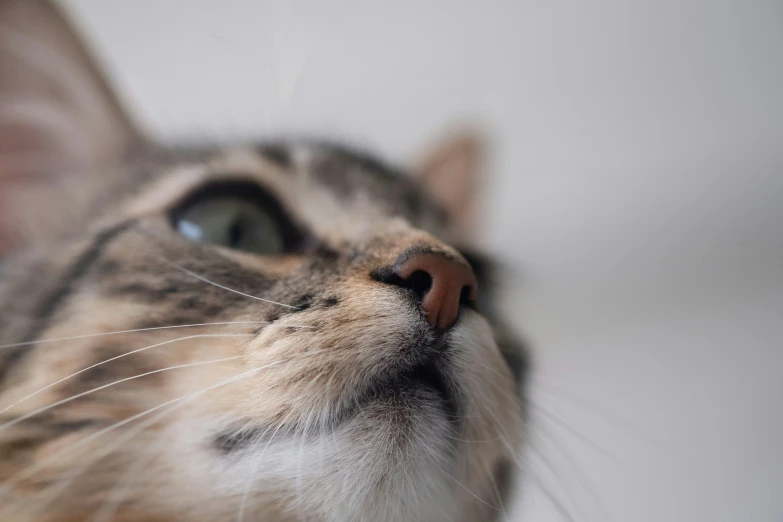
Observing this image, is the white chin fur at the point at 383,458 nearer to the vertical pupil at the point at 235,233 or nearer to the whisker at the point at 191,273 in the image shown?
the whisker at the point at 191,273

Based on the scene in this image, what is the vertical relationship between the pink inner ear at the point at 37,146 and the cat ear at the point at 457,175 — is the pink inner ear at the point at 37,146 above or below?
below

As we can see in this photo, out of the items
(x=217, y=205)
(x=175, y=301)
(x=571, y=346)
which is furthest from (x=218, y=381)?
(x=571, y=346)

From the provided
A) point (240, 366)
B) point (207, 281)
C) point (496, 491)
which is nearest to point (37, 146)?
point (207, 281)

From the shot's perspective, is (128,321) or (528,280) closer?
(128,321)

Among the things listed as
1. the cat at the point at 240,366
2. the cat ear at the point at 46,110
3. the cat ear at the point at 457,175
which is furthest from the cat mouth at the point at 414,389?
the cat ear at the point at 46,110

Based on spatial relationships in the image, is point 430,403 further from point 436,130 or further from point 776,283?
point 436,130

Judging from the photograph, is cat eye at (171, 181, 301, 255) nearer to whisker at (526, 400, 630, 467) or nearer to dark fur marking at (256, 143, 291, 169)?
dark fur marking at (256, 143, 291, 169)

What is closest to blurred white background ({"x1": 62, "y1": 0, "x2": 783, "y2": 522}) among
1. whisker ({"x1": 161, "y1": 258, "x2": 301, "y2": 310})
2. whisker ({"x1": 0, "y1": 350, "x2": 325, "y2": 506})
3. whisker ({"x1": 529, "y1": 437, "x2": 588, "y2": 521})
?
whisker ({"x1": 529, "y1": 437, "x2": 588, "y2": 521})
